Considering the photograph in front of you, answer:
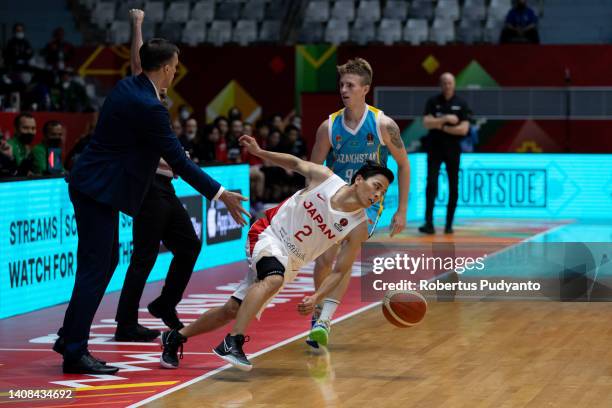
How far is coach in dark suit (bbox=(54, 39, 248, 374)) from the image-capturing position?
787cm

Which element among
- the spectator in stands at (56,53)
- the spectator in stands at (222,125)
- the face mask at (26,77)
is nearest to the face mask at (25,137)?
the spectator in stands at (222,125)

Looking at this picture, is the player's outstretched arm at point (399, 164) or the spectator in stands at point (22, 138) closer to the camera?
the player's outstretched arm at point (399, 164)

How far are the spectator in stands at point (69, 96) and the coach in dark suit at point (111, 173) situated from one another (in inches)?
582

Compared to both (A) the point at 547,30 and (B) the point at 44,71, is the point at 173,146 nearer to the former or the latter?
(B) the point at 44,71

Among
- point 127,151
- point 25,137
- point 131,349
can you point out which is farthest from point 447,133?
point 127,151

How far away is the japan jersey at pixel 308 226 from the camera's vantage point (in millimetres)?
8234

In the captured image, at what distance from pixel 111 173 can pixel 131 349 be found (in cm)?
171

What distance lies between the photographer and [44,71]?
76.3ft

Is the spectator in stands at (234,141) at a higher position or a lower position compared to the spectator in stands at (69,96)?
lower

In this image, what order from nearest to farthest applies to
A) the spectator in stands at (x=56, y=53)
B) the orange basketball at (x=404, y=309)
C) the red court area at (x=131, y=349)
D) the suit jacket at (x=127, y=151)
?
the red court area at (x=131, y=349)
the suit jacket at (x=127, y=151)
the orange basketball at (x=404, y=309)
the spectator in stands at (x=56, y=53)

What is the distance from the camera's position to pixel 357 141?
9.65 metres

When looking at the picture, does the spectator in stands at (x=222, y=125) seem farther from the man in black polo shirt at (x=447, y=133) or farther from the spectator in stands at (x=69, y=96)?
the spectator in stands at (x=69, y=96)

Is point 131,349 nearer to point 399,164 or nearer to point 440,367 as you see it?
point 440,367

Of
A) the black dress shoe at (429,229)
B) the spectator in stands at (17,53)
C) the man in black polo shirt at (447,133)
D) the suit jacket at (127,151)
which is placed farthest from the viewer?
the spectator in stands at (17,53)
